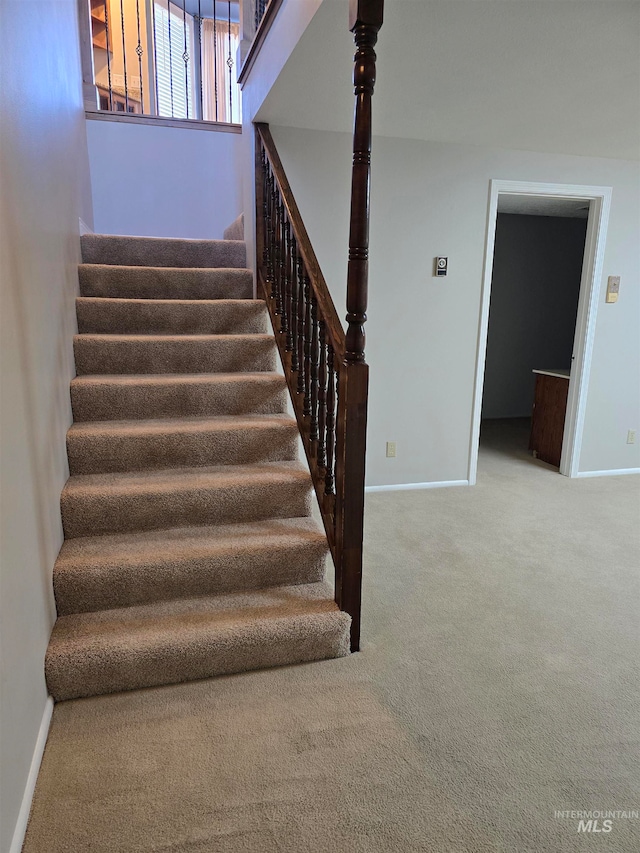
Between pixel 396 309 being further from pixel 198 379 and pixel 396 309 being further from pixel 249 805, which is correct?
pixel 249 805

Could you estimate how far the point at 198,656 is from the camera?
1886 mm

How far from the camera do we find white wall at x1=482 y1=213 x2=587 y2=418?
6082 millimetres

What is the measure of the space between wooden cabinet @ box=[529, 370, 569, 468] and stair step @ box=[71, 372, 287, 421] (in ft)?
8.64

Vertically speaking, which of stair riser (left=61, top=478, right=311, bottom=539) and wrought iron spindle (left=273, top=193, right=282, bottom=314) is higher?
wrought iron spindle (left=273, top=193, right=282, bottom=314)

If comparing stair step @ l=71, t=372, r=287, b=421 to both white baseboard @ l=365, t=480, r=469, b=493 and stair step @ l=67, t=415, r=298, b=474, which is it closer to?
stair step @ l=67, t=415, r=298, b=474

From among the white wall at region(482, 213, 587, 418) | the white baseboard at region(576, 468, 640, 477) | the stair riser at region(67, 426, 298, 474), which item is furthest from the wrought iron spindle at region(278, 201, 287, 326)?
the white wall at region(482, 213, 587, 418)

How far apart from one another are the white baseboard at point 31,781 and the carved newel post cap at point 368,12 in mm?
2311

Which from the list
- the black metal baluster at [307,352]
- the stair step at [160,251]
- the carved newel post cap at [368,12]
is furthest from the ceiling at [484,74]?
the black metal baluster at [307,352]

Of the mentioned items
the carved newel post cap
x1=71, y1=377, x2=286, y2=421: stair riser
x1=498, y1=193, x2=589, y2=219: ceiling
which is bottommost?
x1=71, y1=377, x2=286, y2=421: stair riser

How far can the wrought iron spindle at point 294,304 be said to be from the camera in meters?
2.55

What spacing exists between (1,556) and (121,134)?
396 centimetres

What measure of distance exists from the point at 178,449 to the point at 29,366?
0.87 m

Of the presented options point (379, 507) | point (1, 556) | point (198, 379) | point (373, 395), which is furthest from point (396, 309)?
point (1, 556)

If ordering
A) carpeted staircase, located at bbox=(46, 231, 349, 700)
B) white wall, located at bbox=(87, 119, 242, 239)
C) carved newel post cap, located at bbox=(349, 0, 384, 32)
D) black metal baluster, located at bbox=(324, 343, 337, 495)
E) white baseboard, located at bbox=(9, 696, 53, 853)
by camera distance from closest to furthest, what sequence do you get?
1. white baseboard, located at bbox=(9, 696, 53, 853)
2. carved newel post cap, located at bbox=(349, 0, 384, 32)
3. carpeted staircase, located at bbox=(46, 231, 349, 700)
4. black metal baluster, located at bbox=(324, 343, 337, 495)
5. white wall, located at bbox=(87, 119, 242, 239)
